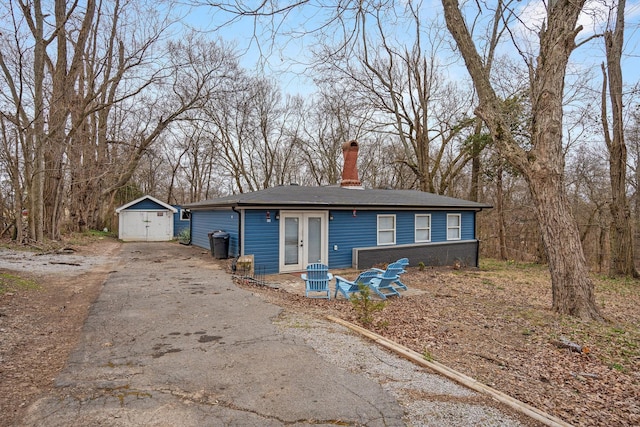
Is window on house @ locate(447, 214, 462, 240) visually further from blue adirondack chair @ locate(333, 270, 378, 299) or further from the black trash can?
the black trash can

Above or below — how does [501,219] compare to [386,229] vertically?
above

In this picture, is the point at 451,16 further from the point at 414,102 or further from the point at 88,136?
the point at 88,136

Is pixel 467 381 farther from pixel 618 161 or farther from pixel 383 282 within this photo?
pixel 618 161

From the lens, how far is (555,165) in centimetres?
645

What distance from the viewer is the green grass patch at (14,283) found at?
21.1 ft

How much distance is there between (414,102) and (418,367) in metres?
20.8

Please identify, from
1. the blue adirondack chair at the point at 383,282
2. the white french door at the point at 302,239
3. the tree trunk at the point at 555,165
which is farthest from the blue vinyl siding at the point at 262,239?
the tree trunk at the point at 555,165

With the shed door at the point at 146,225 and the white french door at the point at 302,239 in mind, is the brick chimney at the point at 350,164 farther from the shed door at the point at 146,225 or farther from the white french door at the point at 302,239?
the shed door at the point at 146,225

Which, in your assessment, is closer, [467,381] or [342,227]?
[467,381]

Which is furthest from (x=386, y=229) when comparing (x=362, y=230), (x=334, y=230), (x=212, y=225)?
(x=212, y=225)

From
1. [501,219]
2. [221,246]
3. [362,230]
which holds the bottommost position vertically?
[221,246]

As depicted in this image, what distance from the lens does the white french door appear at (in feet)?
36.0

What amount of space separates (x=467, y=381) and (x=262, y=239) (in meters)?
7.87

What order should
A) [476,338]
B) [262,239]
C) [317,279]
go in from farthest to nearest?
[262,239]
[317,279]
[476,338]
